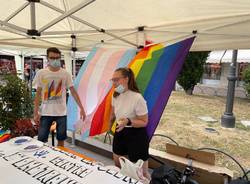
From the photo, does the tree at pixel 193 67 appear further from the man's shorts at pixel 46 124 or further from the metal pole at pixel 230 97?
the man's shorts at pixel 46 124

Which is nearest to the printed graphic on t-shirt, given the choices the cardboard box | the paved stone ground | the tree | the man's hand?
the man's hand

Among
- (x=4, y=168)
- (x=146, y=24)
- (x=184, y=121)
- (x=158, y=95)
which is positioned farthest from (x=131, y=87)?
(x=184, y=121)

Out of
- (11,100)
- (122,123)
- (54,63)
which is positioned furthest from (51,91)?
(11,100)

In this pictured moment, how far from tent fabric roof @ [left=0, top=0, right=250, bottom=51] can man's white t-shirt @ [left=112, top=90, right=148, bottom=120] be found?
0.86 meters

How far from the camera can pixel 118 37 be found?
2787 millimetres

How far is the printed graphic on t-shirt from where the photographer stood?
2.39 meters

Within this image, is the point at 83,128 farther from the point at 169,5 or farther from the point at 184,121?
the point at 184,121

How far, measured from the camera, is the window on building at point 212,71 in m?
12.2

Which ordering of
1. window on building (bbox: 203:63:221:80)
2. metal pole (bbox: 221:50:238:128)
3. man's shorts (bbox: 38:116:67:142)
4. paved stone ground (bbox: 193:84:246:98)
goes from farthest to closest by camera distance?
window on building (bbox: 203:63:221:80)
paved stone ground (bbox: 193:84:246:98)
metal pole (bbox: 221:50:238:128)
man's shorts (bbox: 38:116:67:142)

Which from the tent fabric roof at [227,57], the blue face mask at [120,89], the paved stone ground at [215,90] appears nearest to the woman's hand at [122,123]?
the blue face mask at [120,89]

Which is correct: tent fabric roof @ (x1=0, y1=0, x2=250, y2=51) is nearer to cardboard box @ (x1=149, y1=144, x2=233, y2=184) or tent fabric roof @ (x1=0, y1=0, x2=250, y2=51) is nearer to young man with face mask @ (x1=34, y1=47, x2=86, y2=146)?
young man with face mask @ (x1=34, y1=47, x2=86, y2=146)

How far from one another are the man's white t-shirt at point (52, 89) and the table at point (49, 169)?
79 centimetres

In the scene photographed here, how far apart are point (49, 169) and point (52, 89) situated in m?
1.20

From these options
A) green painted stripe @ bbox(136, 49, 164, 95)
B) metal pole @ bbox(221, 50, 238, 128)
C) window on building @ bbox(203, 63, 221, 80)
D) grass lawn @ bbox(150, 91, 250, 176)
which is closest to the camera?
green painted stripe @ bbox(136, 49, 164, 95)
